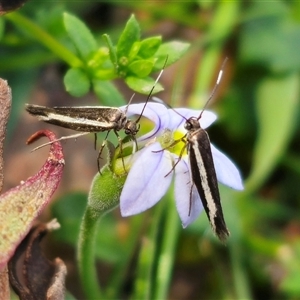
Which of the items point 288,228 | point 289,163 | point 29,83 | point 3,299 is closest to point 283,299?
point 288,228

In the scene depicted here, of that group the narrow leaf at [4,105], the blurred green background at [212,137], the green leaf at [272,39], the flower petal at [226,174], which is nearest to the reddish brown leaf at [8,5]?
the narrow leaf at [4,105]

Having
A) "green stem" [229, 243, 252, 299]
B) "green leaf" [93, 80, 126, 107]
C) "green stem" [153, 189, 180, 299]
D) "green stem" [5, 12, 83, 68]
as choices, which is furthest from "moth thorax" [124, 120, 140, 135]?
"green stem" [229, 243, 252, 299]

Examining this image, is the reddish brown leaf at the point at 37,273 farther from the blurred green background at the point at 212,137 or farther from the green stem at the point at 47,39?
the blurred green background at the point at 212,137

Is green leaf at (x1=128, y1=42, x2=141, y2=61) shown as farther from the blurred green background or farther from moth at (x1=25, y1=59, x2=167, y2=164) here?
the blurred green background

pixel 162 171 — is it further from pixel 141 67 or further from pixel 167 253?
pixel 167 253

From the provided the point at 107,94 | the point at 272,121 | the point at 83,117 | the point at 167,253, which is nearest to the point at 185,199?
the point at 83,117

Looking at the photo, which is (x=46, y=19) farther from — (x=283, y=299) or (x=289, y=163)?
(x=283, y=299)
